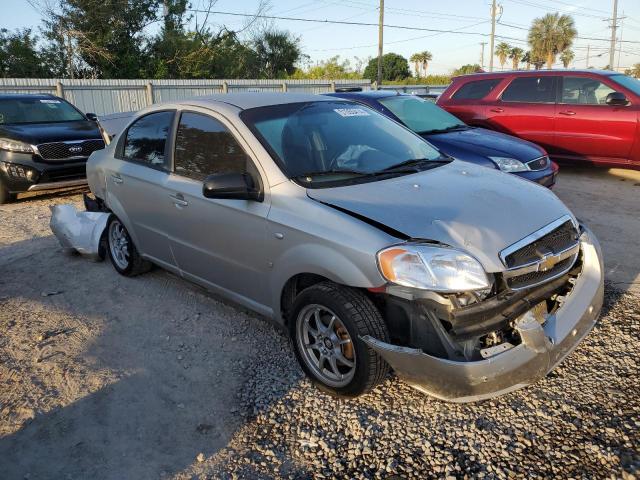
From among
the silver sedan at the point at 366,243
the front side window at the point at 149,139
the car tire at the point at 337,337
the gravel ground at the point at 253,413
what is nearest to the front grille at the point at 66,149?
the front side window at the point at 149,139

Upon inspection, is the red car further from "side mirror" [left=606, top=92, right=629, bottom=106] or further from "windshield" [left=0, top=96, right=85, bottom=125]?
"windshield" [left=0, top=96, right=85, bottom=125]

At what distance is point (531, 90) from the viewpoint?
8945mm

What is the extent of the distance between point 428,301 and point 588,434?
1.05m

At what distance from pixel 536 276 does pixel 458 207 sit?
554mm

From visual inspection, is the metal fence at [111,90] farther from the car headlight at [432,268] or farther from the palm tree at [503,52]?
the palm tree at [503,52]

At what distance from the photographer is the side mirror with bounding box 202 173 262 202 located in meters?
3.18

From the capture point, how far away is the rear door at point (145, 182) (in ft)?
13.7

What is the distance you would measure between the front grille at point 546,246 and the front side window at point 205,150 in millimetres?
1702

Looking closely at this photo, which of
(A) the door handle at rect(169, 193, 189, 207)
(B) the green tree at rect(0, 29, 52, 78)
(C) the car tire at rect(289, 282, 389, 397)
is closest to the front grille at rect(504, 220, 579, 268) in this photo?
(C) the car tire at rect(289, 282, 389, 397)

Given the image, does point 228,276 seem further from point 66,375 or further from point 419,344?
point 419,344

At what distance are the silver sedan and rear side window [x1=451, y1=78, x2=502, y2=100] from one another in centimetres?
585

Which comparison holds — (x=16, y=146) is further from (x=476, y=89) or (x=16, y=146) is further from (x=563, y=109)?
(x=563, y=109)

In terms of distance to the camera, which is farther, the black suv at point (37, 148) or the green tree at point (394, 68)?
the green tree at point (394, 68)

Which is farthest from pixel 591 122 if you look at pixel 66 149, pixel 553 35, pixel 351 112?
pixel 553 35
